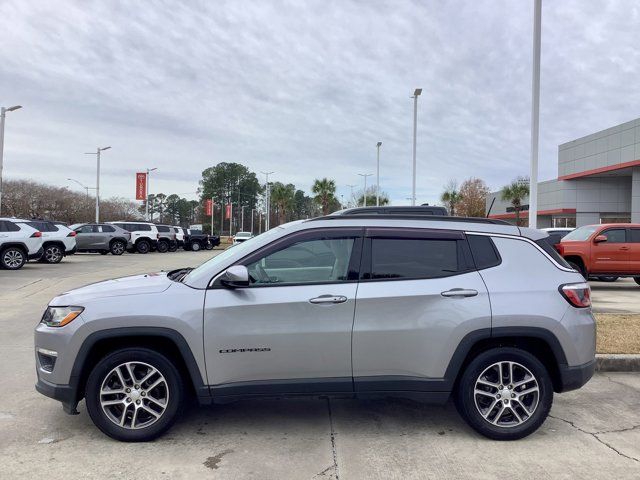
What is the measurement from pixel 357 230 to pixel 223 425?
1.97 metres

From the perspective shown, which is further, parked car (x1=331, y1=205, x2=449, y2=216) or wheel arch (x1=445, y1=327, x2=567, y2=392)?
parked car (x1=331, y1=205, x2=449, y2=216)

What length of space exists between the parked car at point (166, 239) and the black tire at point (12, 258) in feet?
50.4

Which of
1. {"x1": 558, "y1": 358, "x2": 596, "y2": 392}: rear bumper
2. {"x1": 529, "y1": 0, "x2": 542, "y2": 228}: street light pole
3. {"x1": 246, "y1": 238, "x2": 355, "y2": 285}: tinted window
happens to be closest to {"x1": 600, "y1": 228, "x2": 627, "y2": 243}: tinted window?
{"x1": 529, "y1": 0, "x2": 542, "y2": 228}: street light pole

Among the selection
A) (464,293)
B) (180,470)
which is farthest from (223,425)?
(464,293)

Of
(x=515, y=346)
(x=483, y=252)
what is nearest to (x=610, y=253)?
(x=515, y=346)

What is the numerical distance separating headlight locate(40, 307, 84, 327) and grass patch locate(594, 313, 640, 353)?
5.71 metres

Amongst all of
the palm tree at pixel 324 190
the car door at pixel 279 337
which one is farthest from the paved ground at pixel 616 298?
the palm tree at pixel 324 190

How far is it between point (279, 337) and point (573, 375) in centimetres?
231

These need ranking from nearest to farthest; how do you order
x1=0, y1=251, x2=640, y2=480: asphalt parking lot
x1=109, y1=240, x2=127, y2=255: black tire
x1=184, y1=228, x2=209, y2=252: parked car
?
x1=0, y1=251, x2=640, y2=480: asphalt parking lot
x1=109, y1=240, x2=127, y2=255: black tire
x1=184, y1=228, x2=209, y2=252: parked car

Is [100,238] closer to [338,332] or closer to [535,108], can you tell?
[535,108]

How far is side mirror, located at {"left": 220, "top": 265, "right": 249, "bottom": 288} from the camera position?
383cm

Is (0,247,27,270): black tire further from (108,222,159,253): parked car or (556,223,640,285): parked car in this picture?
(556,223,640,285): parked car

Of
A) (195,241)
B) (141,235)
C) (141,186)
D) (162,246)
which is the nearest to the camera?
(141,235)

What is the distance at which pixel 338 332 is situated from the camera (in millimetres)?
3924
